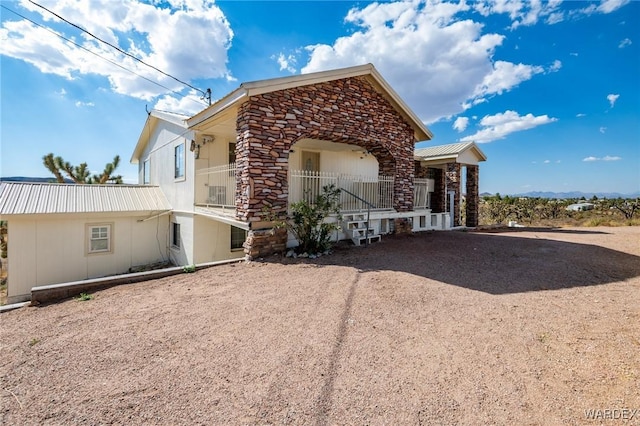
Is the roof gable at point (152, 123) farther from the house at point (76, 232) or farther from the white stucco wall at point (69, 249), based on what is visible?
the white stucco wall at point (69, 249)

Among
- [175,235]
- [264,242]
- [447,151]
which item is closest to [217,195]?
[175,235]

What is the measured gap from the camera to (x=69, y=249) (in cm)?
1007

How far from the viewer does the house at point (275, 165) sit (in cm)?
783

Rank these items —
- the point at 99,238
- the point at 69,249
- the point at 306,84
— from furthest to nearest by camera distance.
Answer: the point at 99,238
the point at 69,249
the point at 306,84

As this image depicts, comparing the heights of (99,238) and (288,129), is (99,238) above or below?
below

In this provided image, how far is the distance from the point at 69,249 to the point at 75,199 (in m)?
2.05

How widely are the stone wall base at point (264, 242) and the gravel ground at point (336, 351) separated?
1740mm

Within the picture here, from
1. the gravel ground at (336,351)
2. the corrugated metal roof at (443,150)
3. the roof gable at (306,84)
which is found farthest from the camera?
the corrugated metal roof at (443,150)

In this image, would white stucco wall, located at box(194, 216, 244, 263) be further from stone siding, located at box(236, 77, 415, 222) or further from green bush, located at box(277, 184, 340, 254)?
green bush, located at box(277, 184, 340, 254)

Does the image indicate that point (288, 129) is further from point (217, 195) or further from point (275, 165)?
point (217, 195)

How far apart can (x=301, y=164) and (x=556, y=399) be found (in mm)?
11357

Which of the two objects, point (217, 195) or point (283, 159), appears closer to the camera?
point (283, 159)

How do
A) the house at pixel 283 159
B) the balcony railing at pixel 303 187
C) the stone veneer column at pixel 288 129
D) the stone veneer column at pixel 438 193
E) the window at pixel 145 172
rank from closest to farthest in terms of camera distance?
the stone veneer column at pixel 288 129, the house at pixel 283 159, the balcony railing at pixel 303 187, the stone veneer column at pixel 438 193, the window at pixel 145 172

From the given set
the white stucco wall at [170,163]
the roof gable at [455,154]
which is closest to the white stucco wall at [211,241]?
the white stucco wall at [170,163]
